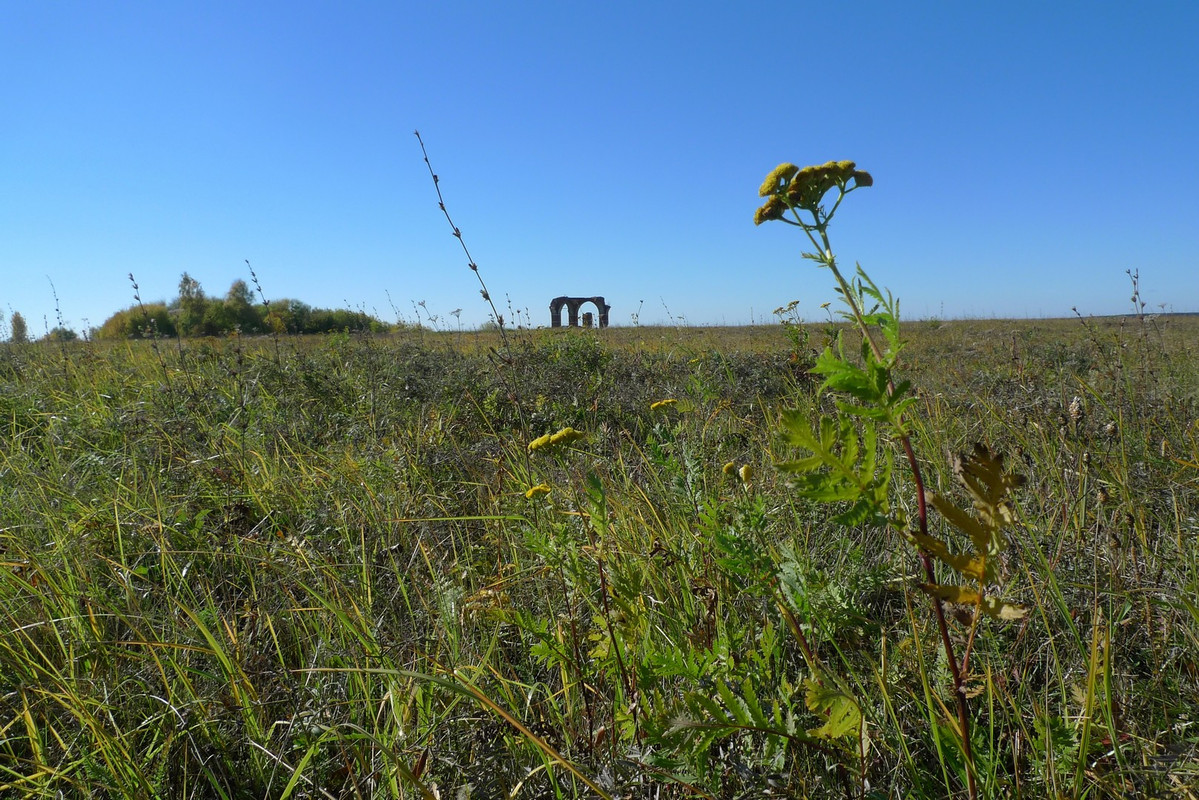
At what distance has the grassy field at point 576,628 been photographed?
1115 millimetres

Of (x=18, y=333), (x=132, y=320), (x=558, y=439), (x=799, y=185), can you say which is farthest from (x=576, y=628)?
(x=132, y=320)

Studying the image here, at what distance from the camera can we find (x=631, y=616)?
139 cm

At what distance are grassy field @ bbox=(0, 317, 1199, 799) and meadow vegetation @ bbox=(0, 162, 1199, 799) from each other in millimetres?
12

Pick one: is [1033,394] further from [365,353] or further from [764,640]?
[365,353]

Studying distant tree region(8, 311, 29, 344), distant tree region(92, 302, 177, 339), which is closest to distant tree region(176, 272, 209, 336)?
distant tree region(92, 302, 177, 339)

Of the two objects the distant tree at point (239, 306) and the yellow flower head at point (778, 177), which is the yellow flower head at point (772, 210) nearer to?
the yellow flower head at point (778, 177)

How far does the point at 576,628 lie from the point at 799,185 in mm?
1106

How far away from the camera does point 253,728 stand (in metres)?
1.36

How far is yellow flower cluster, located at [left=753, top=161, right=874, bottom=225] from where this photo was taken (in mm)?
1193

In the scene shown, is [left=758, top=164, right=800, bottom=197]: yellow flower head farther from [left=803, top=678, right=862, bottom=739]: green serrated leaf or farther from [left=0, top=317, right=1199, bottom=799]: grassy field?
[left=803, top=678, right=862, bottom=739]: green serrated leaf

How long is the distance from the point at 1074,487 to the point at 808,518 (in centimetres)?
91

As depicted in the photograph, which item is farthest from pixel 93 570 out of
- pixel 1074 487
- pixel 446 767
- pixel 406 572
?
pixel 1074 487

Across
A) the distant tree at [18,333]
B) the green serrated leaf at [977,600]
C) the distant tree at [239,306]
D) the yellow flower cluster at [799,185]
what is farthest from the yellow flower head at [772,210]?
the distant tree at [239,306]

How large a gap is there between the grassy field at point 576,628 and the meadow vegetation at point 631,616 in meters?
0.01
